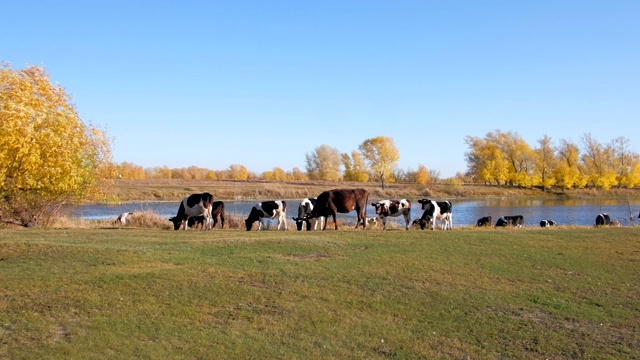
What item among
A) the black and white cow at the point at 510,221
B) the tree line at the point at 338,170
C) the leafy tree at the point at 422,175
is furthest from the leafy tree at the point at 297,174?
the black and white cow at the point at 510,221

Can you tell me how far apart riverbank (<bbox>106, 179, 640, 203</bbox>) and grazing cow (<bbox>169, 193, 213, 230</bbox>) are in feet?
93.3

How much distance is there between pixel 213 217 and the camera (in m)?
25.5

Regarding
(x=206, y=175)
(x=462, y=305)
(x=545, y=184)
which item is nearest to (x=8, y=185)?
(x=462, y=305)

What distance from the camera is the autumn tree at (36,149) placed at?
16.7 m

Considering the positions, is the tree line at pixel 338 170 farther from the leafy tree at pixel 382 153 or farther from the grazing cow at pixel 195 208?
the grazing cow at pixel 195 208

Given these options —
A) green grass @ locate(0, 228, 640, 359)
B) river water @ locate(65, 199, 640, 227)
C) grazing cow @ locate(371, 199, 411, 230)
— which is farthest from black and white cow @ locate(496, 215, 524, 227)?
green grass @ locate(0, 228, 640, 359)

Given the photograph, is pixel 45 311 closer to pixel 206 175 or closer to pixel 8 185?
pixel 8 185

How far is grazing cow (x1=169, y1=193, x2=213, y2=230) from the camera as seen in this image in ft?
79.2

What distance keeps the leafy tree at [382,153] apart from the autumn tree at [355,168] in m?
5.52

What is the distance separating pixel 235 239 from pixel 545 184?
Answer: 82.9 metres

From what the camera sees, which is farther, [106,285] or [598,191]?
[598,191]

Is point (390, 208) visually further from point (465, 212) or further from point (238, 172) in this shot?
point (238, 172)

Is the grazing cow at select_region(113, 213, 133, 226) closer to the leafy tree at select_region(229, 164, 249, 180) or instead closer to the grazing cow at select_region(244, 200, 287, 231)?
the grazing cow at select_region(244, 200, 287, 231)

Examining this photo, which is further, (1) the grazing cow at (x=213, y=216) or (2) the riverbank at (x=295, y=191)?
(2) the riverbank at (x=295, y=191)
